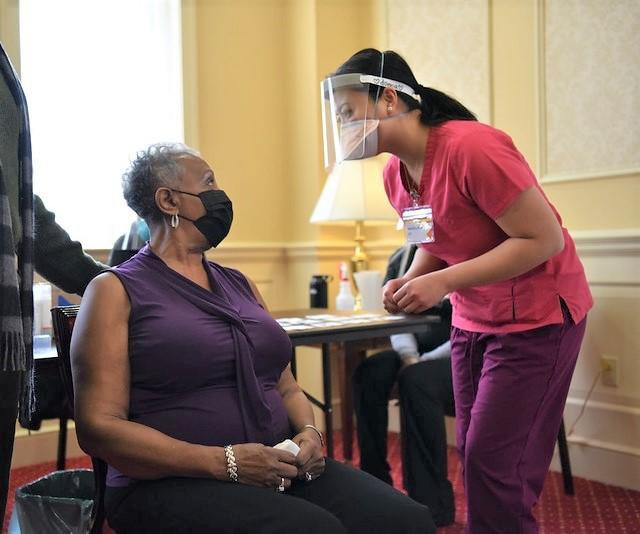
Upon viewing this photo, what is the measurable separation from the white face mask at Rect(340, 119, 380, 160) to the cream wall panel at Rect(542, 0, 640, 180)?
1.44m

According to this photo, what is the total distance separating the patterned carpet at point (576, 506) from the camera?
92.4 inches

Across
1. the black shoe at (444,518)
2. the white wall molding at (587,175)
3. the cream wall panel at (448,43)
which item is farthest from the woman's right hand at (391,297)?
the cream wall panel at (448,43)

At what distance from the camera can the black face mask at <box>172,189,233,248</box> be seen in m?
1.55

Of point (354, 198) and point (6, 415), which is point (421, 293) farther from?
point (354, 198)

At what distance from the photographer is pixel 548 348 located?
1.54m

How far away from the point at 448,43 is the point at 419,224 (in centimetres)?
198

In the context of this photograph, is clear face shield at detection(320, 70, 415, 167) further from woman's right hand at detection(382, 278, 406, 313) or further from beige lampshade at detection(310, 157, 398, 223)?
beige lampshade at detection(310, 157, 398, 223)

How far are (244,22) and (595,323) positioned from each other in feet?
7.55

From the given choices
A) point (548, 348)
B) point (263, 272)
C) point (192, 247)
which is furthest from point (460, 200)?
point (263, 272)

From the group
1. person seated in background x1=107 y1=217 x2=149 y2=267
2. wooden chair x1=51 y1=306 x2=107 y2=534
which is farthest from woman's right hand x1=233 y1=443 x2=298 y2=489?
person seated in background x1=107 y1=217 x2=149 y2=267

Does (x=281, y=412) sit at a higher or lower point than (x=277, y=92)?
lower

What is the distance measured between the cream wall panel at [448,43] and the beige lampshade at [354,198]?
1.79 ft

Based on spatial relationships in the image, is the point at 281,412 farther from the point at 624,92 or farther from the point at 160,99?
the point at 160,99

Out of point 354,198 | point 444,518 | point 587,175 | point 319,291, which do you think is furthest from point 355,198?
point 444,518
